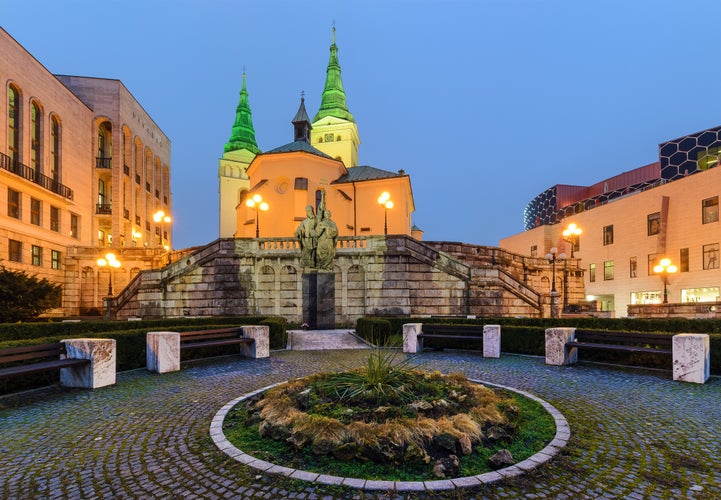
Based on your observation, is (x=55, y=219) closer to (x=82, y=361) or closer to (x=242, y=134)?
(x=82, y=361)

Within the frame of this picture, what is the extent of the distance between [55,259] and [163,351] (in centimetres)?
2849

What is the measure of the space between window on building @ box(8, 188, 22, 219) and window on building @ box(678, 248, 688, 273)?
5448cm

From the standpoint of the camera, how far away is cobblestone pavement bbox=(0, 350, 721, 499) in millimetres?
3641

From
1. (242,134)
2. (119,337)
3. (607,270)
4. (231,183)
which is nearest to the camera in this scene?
(119,337)

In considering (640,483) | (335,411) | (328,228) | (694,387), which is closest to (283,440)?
(335,411)

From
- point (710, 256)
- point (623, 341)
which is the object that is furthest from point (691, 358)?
point (710, 256)

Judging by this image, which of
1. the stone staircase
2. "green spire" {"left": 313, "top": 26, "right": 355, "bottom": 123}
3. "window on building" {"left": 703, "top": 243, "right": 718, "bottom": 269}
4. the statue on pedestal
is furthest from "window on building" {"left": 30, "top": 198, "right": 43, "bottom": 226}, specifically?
"window on building" {"left": 703, "top": 243, "right": 718, "bottom": 269}

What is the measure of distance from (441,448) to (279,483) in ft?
6.26

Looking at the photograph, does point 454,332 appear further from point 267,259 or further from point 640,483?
point 267,259

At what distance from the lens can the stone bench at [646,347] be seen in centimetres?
800

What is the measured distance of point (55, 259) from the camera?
97.1 feet

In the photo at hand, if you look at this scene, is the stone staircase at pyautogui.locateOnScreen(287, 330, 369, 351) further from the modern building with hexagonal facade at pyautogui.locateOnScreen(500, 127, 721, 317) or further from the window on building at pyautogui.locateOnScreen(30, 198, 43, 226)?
the window on building at pyautogui.locateOnScreen(30, 198, 43, 226)

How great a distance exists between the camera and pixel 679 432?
5.10 m

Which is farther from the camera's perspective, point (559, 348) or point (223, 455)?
point (559, 348)
